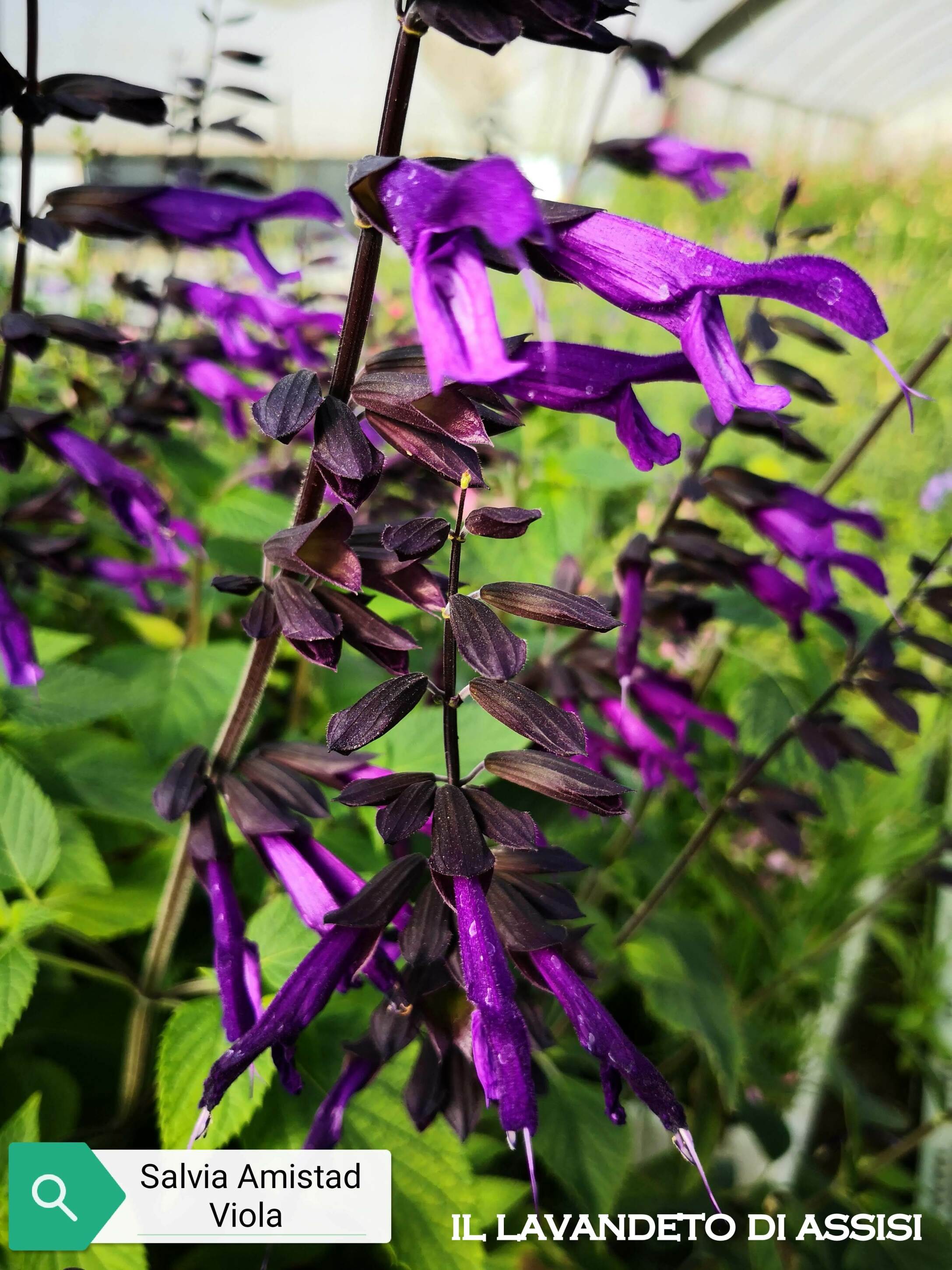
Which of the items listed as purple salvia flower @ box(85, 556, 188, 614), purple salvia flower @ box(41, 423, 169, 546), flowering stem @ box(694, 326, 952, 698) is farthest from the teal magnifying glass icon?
flowering stem @ box(694, 326, 952, 698)

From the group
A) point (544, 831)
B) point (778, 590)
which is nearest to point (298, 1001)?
point (544, 831)

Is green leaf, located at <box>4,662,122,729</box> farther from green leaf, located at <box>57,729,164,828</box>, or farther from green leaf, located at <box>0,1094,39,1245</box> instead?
green leaf, located at <box>0,1094,39,1245</box>

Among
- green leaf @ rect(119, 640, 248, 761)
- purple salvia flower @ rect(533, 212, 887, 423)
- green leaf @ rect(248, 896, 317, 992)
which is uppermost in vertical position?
purple salvia flower @ rect(533, 212, 887, 423)

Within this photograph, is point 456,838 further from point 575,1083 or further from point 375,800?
point 575,1083

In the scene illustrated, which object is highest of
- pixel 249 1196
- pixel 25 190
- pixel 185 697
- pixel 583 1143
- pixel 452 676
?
pixel 25 190

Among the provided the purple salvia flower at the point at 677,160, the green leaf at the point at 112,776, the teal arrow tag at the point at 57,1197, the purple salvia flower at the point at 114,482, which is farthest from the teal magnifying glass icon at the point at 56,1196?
the purple salvia flower at the point at 677,160

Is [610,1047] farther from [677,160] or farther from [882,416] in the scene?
[677,160]

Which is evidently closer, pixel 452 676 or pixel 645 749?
pixel 452 676
